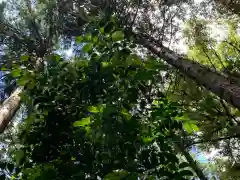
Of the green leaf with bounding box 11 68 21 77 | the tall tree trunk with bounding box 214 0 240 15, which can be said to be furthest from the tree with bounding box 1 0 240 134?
the green leaf with bounding box 11 68 21 77

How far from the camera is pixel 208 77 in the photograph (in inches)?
223

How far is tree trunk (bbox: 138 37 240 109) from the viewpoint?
469 centimetres

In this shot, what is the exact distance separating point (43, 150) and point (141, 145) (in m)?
0.62

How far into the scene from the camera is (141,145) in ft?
5.55

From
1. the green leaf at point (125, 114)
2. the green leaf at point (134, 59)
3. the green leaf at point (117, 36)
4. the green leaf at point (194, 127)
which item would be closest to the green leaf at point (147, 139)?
the green leaf at point (125, 114)

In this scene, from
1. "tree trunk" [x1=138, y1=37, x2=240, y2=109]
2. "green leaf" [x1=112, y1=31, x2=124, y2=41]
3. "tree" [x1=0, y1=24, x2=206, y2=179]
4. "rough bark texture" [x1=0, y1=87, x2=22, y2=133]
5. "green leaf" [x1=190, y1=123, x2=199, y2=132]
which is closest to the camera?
"tree" [x1=0, y1=24, x2=206, y2=179]

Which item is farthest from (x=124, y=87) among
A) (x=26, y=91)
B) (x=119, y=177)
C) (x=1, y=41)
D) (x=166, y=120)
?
(x=1, y=41)

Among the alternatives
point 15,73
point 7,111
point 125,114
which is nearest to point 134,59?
point 125,114

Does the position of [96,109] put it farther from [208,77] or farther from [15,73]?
[208,77]

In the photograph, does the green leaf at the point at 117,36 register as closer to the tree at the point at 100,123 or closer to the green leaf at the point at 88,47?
the tree at the point at 100,123

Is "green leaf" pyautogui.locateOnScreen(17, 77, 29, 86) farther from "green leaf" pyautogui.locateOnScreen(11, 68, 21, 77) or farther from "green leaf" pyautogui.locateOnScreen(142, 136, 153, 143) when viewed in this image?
"green leaf" pyautogui.locateOnScreen(142, 136, 153, 143)

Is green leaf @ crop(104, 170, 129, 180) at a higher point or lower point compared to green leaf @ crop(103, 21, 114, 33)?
lower

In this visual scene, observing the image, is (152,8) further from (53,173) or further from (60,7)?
(53,173)

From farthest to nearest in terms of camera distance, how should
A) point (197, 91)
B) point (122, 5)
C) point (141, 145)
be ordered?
point (122, 5) < point (197, 91) < point (141, 145)
